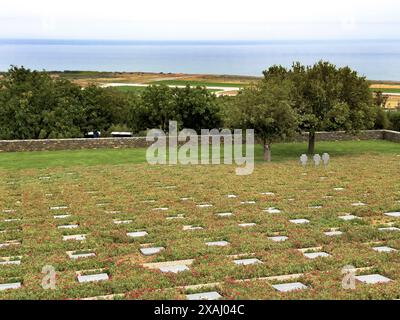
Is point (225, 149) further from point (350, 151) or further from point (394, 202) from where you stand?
point (394, 202)

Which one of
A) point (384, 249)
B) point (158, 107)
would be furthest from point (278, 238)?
point (158, 107)

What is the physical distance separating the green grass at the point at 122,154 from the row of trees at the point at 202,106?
1.30m

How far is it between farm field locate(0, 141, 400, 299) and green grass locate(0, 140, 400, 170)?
3976mm

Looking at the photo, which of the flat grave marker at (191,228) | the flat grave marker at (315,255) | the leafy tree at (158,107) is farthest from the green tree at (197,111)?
the flat grave marker at (315,255)

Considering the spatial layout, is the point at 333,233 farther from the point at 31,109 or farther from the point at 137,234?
the point at 31,109

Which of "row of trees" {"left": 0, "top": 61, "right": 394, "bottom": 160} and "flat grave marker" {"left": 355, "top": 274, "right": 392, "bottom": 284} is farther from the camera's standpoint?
"row of trees" {"left": 0, "top": 61, "right": 394, "bottom": 160}

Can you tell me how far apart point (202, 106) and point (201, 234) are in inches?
934

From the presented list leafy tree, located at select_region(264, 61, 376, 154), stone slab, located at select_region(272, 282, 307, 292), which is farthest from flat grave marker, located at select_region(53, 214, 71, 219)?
leafy tree, located at select_region(264, 61, 376, 154)

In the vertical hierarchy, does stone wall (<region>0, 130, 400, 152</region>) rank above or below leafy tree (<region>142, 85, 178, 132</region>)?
below

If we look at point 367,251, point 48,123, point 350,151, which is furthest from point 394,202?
point 48,123

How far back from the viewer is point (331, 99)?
21031 millimetres

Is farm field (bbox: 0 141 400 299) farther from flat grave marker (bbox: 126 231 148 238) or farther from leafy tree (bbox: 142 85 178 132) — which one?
leafy tree (bbox: 142 85 178 132)

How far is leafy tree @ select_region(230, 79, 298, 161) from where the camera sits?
1880 centimetres

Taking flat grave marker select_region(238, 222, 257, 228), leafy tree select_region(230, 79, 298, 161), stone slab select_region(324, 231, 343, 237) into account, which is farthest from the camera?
leafy tree select_region(230, 79, 298, 161)
